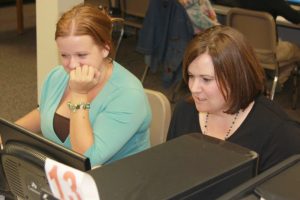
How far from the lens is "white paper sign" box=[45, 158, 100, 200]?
52cm

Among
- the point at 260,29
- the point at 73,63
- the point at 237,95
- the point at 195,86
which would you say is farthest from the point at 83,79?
the point at 260,29

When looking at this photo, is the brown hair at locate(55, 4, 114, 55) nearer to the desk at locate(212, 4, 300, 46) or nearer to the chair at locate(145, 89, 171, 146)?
the chair at locate(145, 89, 171, 146)

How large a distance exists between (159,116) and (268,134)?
453mm

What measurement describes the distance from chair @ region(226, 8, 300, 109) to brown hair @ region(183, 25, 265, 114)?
5.93ft

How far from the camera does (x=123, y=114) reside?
4.87 ft

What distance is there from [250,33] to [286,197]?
270 cm

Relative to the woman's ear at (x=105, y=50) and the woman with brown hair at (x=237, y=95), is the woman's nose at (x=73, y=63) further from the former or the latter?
the woman with brown hair at (x=237, y=95)

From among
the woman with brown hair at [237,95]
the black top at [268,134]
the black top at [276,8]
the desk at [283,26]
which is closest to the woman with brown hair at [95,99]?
the woman with brown hair at [237,95]

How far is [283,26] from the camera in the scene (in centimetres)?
371

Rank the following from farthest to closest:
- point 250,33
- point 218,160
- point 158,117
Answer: point 250,33, point 158,117, point 218,160

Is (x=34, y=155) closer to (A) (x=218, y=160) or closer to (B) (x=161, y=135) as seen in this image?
(A) (x=218, y=160)

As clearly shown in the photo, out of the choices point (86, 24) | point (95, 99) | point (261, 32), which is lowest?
point (261, 32)

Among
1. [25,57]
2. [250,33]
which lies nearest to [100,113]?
[250,33]

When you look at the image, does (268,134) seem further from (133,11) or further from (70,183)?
(133,11)
